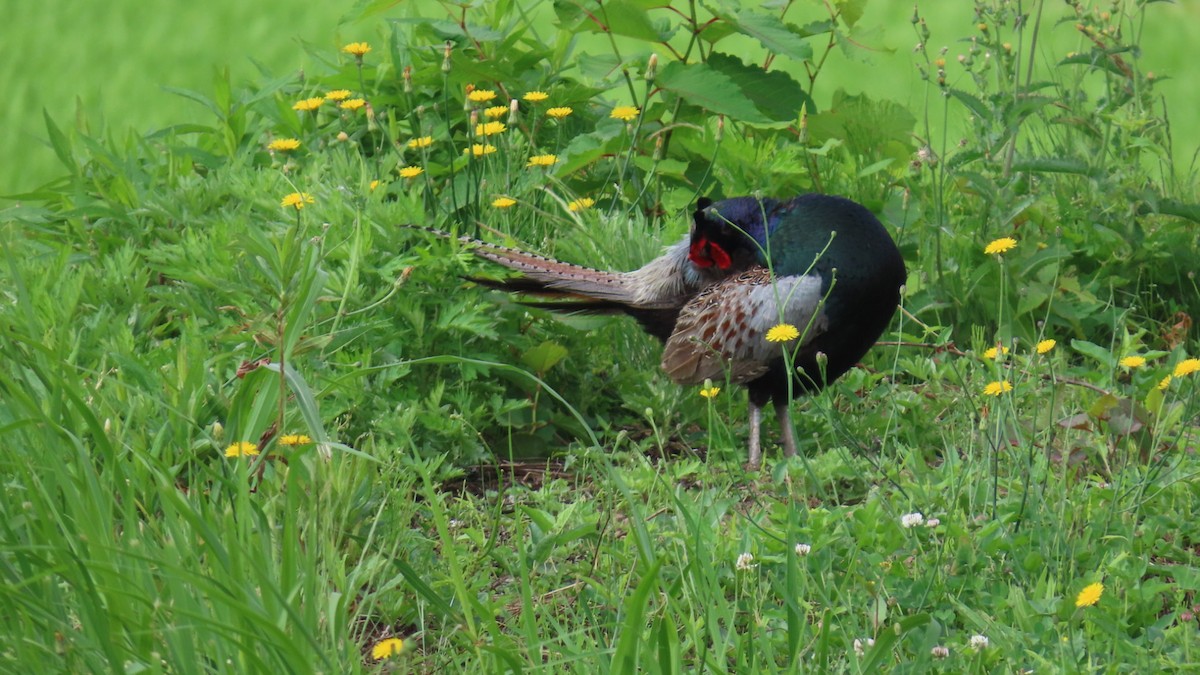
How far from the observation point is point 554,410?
413 centimetres

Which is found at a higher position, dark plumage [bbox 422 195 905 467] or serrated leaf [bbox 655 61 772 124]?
serrated leaf [bbox 655 61 772 124]

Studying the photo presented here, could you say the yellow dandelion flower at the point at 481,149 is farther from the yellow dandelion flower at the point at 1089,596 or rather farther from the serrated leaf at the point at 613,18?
the yellow dandelion flower at the point at 1089,596

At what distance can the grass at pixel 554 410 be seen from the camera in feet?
7.46

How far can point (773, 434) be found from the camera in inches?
170

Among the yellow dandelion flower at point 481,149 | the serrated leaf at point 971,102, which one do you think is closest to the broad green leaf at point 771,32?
the serrated leaf at point 971,102

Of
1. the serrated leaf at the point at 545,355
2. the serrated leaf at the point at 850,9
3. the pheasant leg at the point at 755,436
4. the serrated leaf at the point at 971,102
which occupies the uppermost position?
the serrated leaf at the point at 850,9

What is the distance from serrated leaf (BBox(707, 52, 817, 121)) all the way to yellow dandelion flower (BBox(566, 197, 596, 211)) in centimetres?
73

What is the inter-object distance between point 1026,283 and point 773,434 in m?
0.98

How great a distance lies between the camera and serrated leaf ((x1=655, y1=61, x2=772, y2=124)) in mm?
4824

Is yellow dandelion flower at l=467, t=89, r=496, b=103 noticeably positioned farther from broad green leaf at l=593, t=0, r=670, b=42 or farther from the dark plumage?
the dark plumage

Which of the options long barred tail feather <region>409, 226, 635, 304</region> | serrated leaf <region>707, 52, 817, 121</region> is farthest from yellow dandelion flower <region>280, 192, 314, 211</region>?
serrated leaf <region>707, 52, 817, 121</region>

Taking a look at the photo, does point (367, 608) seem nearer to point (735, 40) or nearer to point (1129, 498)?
point (1129, 498)

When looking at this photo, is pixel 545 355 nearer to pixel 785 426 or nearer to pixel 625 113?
pixel 785 426

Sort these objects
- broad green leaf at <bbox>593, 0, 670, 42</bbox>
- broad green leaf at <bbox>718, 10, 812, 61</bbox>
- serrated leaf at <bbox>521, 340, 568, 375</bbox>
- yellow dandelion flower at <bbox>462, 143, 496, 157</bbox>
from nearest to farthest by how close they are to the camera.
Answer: serrated leaf at <bbox>521, 340, 568, 375</bbox>
yellow dandelion flower at <bbox>462, 143, 496, 157</bbox>
broad green leaf at <bbox>718, 10, 812, 61</bbox>
broad green leaf at <bbox>593, 0, 670, 42</bbox>
